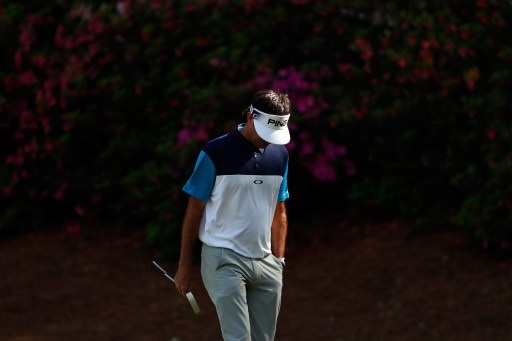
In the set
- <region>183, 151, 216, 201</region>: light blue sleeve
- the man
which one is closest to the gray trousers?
the man

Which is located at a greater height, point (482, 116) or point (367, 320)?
point (482, 116)

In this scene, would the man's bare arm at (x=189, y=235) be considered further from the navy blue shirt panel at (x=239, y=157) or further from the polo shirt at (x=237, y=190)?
the navy blue shirt panel at (x=239, y=157)

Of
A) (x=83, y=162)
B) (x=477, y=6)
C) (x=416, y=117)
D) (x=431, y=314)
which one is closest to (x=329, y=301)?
(x=431, y=314)

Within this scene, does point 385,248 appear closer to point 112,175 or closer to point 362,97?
point 362,97

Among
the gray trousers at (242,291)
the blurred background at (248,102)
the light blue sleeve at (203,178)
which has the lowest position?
the blurred background at (248,102)

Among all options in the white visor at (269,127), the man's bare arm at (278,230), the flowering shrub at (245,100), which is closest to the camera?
the white visor at (269,127)

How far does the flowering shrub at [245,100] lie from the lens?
9.87m

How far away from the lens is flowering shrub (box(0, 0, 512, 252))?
987cm

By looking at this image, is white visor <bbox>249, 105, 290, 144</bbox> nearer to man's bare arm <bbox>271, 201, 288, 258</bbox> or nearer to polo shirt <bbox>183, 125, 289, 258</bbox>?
polo shirt <bbox>183, 125, 289, 258</bbox>

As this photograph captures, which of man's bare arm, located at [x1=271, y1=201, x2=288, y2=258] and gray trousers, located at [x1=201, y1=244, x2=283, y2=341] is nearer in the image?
gray trousers, located at [x1=201, y1=244, x2=283, y2=341]

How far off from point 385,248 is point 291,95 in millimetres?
1462

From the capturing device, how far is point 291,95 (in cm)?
1031

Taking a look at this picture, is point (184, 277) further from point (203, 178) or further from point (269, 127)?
point (269, 127)

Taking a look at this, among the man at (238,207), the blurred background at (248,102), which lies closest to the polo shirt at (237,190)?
the man at (238,207)
